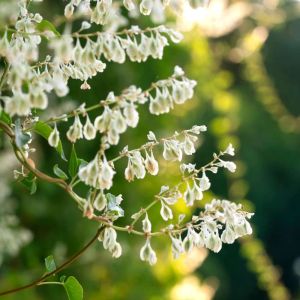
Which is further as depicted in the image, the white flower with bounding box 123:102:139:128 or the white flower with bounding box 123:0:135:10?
the white flower with bounding box 123:0:135:10

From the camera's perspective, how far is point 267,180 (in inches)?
408

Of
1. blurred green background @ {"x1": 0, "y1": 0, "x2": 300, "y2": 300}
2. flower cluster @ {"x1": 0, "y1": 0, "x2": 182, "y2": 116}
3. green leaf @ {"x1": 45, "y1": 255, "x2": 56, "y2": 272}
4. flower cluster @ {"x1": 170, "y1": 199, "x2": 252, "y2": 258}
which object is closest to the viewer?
flower cluster @ {"x1": 0, "y1": 0, "x2": 182, "y2": 116}

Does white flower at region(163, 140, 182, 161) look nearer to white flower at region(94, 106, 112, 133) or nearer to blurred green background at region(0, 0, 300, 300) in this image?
white flower at region(94, 106, 112, 133)

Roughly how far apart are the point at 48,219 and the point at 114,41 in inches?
125

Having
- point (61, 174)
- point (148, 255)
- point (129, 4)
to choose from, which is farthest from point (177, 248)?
point (129, 4)

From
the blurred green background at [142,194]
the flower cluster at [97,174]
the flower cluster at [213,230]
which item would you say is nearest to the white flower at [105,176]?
the flower cluster at [97,174]

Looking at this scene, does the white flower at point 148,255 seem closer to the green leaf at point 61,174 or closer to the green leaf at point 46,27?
the green leaf at point 61,174

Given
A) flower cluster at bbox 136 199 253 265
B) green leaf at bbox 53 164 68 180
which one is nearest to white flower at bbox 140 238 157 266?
flower cluster at bbox 136 199 253 265

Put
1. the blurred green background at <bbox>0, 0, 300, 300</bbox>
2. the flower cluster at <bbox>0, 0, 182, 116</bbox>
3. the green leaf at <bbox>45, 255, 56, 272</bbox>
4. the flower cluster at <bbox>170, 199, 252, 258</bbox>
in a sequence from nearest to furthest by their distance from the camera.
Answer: the flower cluster at <bbox>0, 0, 182, 116</bbox> < the flower cluster at <bbox>170, 199, 252, 258</bbox> < the green leaf at <bbox>45, 255, 56, 272</bbox> < the blurred green background at <bbox>0, 0, 300, 300</bbox>

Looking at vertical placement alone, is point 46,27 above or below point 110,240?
above

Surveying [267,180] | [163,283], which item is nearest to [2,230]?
[163,283]

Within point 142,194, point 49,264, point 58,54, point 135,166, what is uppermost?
point 58,54

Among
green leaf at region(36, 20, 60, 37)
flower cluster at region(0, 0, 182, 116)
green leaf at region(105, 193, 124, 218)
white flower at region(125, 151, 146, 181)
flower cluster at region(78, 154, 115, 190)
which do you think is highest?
green leaf at region(36, 20, 60, 37)

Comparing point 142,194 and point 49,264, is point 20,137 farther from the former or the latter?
point 142,194
